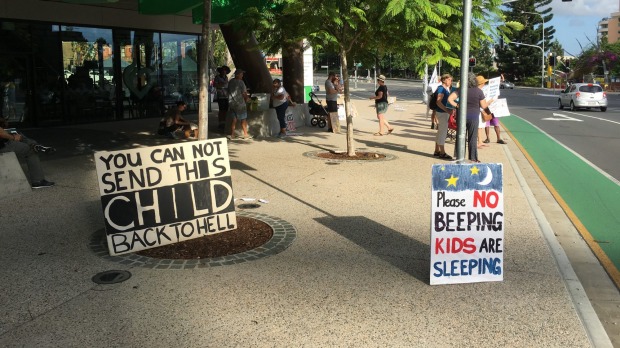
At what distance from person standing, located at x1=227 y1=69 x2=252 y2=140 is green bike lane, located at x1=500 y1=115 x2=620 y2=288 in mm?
6907

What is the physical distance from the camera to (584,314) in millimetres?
4172

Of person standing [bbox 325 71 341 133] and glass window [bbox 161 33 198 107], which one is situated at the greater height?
glass window [bbox 161 33 198 107]

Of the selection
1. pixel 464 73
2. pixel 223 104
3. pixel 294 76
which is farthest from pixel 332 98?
pixel 464 73

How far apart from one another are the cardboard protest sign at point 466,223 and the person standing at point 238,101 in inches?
389

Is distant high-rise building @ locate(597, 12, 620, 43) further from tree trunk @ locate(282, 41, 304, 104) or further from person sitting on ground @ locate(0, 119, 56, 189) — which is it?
person sitting on ground @ locate(0, 119, 56, 189)

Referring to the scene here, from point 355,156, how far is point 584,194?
4310 mm

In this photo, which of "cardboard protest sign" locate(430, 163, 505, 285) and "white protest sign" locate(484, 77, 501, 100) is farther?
"white protest sign" locate(484, 77, 501, 100)

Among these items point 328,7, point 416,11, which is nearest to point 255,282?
point 416,11

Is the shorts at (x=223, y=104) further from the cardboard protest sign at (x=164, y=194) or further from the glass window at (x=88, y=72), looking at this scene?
the cardboard protest sign at (x=164, y=194)

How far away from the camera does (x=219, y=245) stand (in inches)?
223

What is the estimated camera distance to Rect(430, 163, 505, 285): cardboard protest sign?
464 centimetres

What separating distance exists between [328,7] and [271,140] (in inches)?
267

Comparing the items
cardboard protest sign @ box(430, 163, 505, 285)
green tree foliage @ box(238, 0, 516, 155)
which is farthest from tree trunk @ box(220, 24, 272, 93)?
cardboard protest sign @ box(430, 163, 505, 285)

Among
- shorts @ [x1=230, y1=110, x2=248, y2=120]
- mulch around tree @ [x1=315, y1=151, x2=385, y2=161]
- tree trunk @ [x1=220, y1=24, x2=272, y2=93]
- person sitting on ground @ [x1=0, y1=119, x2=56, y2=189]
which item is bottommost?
mulch around tree @ [x1=315, y1=151, x2=385, y2=161]
